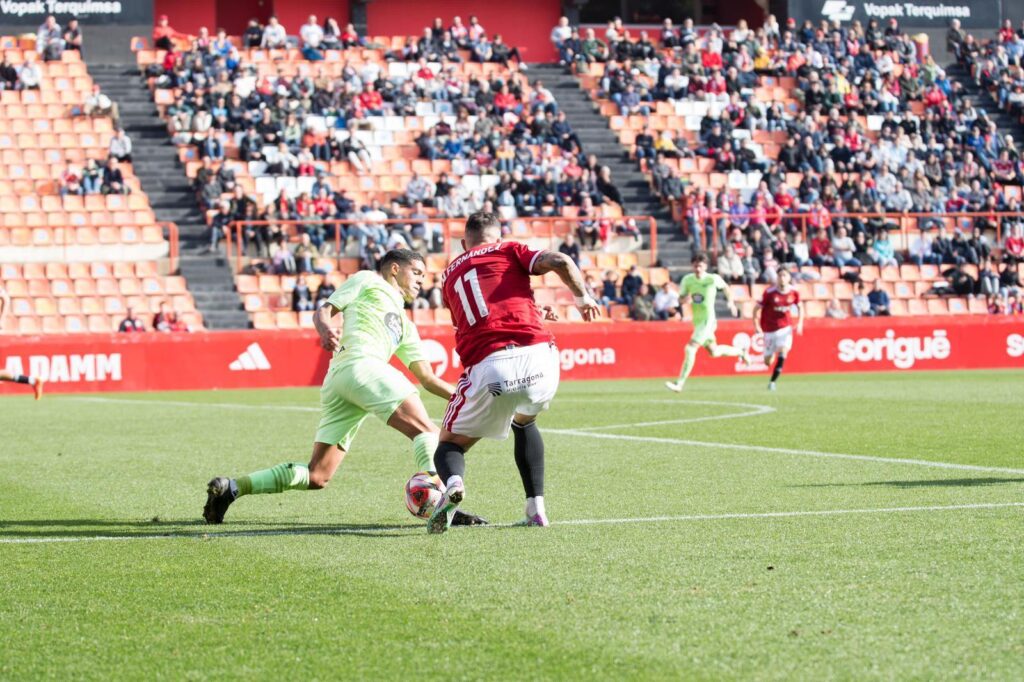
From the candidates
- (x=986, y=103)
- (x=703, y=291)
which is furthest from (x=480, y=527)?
(x=986, y=103)

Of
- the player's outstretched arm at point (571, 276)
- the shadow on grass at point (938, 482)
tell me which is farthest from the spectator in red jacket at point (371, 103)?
the player's outstretched arm at point (571, 276)

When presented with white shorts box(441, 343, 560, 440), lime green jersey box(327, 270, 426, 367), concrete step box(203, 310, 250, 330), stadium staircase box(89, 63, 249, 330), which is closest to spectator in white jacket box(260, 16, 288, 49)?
stadium staircase box(89, 63, 249, 330)

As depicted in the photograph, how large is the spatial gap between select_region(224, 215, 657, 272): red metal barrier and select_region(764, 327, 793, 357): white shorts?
831cm

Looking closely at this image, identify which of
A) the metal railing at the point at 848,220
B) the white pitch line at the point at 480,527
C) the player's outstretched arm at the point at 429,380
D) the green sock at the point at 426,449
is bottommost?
the metal railing at the point at 848,220

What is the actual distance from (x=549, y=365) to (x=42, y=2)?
33.8m

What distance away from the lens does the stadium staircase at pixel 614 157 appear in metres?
36.2

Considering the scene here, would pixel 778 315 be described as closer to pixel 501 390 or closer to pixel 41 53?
pixel 501 390

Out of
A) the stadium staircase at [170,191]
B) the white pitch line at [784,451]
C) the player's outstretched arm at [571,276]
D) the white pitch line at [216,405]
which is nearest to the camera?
the player's outstretched arm at [571,276]

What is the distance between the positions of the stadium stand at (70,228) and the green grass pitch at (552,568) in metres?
16.2

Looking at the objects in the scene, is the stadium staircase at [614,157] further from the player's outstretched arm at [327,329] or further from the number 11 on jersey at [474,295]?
the number 11 on jersey at [474,295]

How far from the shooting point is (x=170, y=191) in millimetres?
34938

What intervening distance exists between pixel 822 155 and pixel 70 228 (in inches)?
726

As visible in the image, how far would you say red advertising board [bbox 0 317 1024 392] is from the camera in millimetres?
28844

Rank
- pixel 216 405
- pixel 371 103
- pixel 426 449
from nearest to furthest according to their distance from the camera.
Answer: pixel 426 449, pixel 216 405, pixel 371 103
